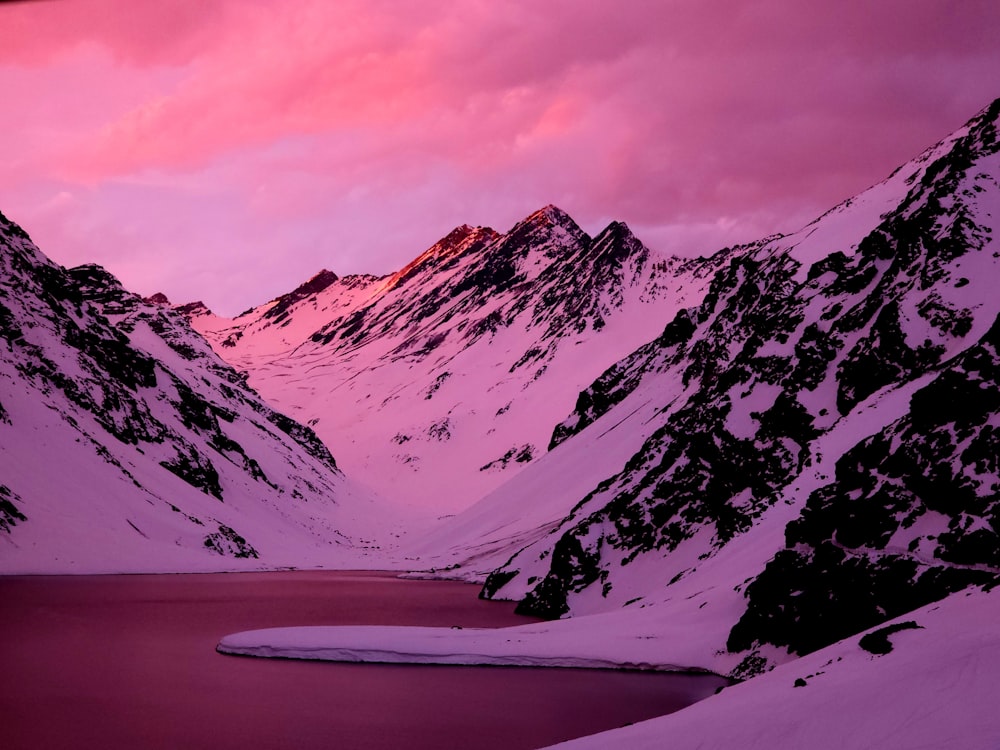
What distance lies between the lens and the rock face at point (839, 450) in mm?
30250

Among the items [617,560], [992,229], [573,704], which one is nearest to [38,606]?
[617,560]

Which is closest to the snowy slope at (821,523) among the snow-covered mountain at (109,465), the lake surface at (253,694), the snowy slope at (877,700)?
the snowy slope at (877,700)

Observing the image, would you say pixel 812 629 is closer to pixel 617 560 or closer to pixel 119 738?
pixel 119 738

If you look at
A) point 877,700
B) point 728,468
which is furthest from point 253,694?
point 728,468

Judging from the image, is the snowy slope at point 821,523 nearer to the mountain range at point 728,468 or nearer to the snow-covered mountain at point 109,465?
the mountain range at point 728,468

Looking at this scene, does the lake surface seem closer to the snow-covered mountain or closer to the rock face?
the rock face

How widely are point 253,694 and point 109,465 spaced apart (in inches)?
3537

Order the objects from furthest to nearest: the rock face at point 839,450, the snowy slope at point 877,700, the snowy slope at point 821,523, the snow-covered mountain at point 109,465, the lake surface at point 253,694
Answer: the snow-covered mountain at point 109,465 < the lake surface at point 253,694 < the rock face at point 839,450 < the snowy slope at point 821,523 < the snowy slope at point 877,700

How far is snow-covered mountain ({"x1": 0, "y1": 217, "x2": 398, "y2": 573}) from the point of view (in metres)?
102

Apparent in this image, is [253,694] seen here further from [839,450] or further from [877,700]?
[839,450]

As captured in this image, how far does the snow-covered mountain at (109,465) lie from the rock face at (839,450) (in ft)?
163

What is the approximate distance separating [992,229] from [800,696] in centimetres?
4052

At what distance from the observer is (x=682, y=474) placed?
66625mm

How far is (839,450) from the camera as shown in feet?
153
